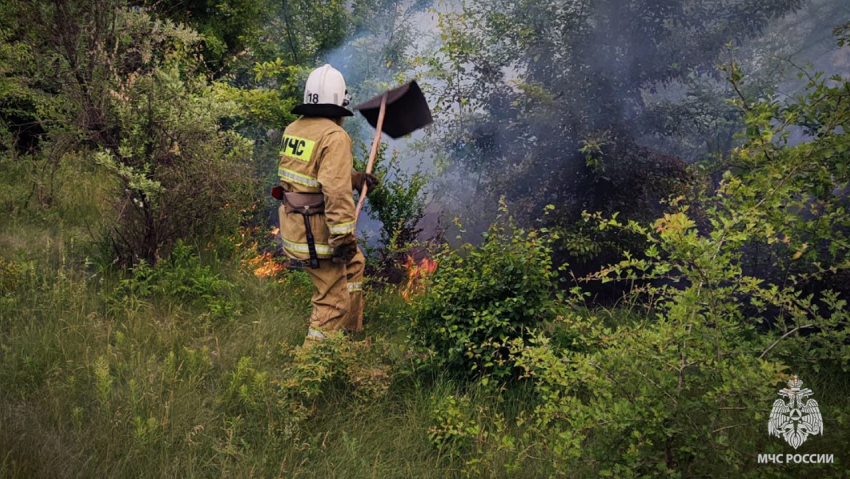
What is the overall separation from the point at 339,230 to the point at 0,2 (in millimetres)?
4060

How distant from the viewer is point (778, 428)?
2.77m

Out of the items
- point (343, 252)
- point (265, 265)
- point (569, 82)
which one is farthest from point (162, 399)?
point (569, 82)

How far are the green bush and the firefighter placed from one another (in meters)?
0.66

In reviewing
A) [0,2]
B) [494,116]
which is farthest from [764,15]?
[0,2]

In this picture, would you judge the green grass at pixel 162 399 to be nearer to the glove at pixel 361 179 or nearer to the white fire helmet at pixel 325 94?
the glove at pixel 361 179

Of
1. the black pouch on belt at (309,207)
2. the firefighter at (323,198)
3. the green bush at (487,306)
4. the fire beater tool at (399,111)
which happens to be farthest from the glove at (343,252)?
the green bush at (487,306)

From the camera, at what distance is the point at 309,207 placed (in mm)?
4379

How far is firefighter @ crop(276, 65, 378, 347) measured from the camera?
421 centimetres

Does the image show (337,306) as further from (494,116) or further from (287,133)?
(494,116)

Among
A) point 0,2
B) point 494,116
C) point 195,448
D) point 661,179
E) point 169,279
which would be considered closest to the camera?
point 195,448

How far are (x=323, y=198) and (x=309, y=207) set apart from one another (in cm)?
12

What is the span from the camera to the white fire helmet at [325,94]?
Result: 431cm
